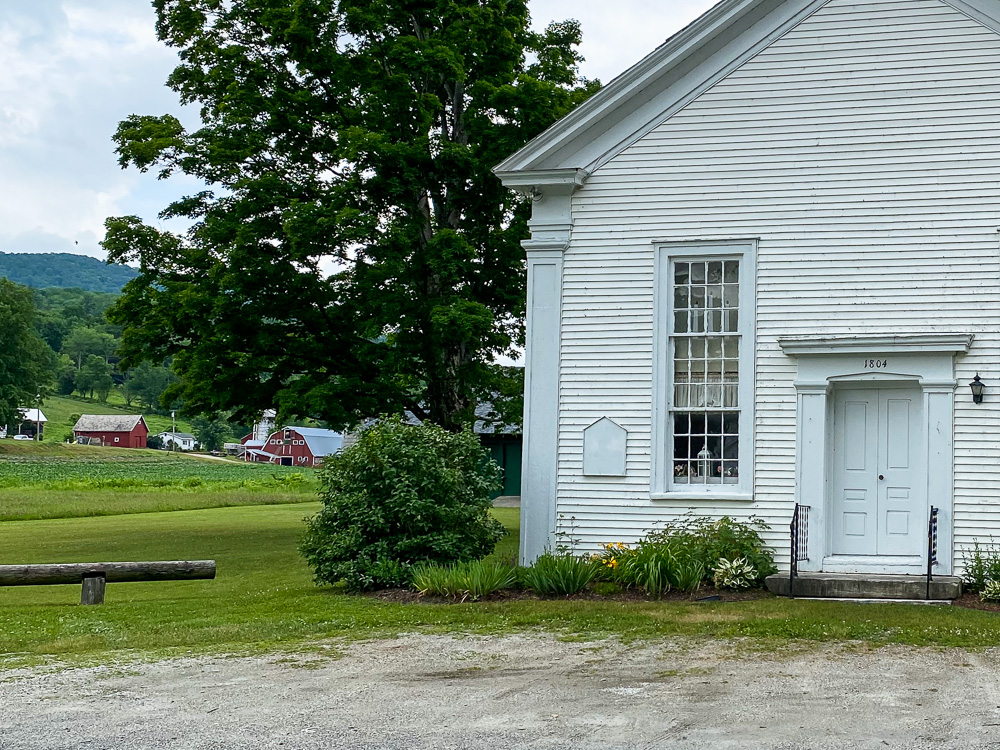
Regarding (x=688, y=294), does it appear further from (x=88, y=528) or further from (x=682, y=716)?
(x=88, y=528)

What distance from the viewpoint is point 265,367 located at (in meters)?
20.2

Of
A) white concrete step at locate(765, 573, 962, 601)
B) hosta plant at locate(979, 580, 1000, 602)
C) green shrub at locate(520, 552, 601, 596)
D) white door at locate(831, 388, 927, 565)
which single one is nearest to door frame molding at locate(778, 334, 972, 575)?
white door at locate(831, 388, 927, 565)

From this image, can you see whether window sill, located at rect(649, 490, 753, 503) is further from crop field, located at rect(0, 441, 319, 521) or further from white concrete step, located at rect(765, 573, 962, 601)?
crop field, located at rect(0, 441, 319, 521)

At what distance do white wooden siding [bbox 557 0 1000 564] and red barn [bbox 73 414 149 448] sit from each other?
128003mm

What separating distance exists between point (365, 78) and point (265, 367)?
5.46m

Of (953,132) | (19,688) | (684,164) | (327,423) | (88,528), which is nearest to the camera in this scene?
(19,688)

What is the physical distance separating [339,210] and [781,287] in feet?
26.1

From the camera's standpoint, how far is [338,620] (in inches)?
444

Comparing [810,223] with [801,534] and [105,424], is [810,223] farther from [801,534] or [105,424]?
[105,424]

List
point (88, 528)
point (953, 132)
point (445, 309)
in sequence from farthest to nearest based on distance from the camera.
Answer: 1. point (88, 528)
2. point (445, 309)
3. point (953, 132)

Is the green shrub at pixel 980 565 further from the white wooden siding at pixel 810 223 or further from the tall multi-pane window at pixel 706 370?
the tall multi-pane window at pixel 706 370

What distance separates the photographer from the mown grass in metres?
10.1

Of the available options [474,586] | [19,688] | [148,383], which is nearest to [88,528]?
[474,586]

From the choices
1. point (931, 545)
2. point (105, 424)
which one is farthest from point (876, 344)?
point (105, 424)
